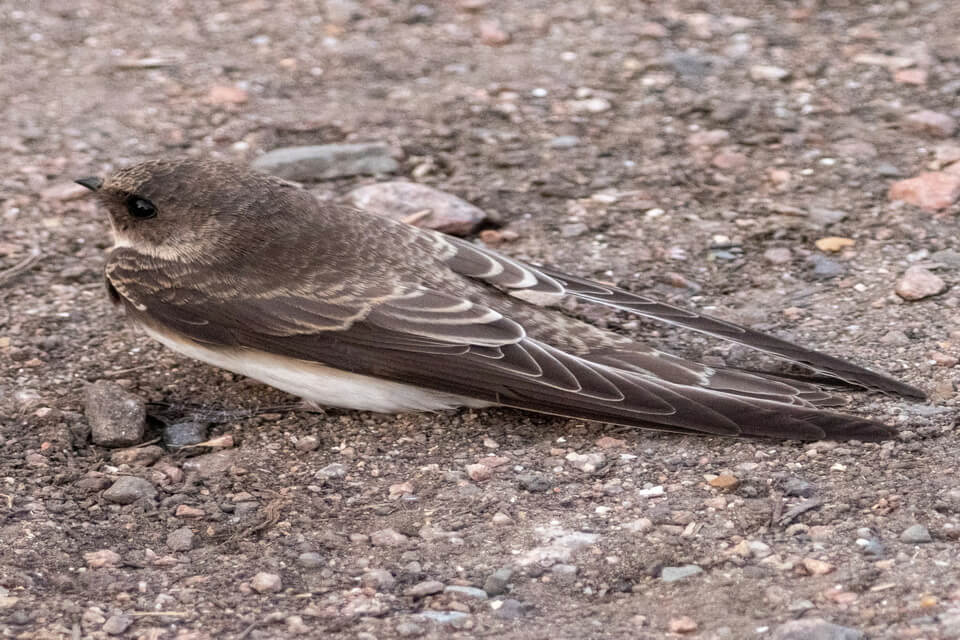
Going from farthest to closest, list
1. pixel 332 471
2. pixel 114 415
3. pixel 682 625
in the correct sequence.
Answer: pixel 114 415
pixel 332 471
pixel 682 625

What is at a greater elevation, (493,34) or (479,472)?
(493,34)

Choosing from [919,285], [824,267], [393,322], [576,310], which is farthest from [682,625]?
[824,267]

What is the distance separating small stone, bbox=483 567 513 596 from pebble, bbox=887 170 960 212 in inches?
122

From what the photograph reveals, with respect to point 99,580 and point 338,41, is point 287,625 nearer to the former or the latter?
point 99,580

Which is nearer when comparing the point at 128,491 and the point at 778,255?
the point at 128,491

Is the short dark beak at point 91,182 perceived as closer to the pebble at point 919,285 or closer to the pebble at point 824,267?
the pebble at point 824,267

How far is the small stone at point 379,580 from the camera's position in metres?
3.72

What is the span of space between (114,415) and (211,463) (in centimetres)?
43

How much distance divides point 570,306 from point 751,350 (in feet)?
2.75

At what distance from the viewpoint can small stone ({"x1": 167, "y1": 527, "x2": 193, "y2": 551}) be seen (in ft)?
13.1

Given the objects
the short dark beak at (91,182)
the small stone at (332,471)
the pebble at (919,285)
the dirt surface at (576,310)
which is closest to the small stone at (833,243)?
the dirt surface at (576,310)

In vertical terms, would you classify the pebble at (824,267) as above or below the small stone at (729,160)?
below

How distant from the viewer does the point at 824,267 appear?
5.49 m

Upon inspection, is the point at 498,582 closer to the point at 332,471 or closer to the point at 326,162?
the point at 332,471
